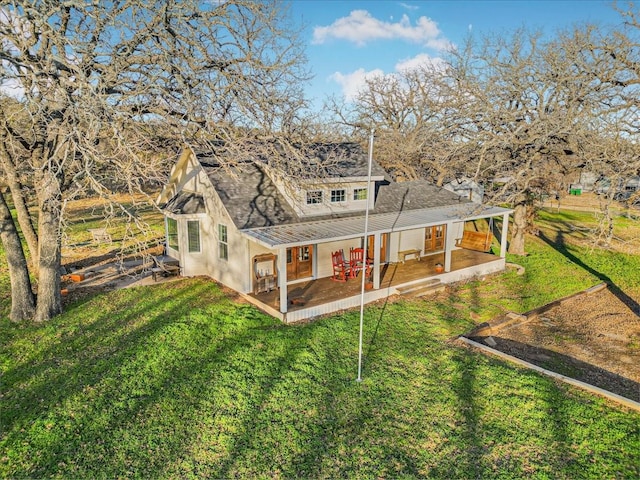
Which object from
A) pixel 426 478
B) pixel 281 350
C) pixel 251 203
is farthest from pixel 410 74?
pixel 426 478

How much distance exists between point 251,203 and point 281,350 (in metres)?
5.92

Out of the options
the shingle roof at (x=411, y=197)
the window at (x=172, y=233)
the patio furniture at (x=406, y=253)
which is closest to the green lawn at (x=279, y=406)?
the window at (x=172, y=233)

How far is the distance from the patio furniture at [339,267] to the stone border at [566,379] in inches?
197

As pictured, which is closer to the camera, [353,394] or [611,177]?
[353,394]

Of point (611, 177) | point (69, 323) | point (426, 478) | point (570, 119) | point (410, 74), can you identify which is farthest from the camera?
point (410, 74)

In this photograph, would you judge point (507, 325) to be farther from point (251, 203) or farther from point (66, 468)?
point (66, 468)

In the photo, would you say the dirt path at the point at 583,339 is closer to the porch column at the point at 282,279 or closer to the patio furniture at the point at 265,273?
the porch column at the point at 282,279

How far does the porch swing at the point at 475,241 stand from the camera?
1920 cm

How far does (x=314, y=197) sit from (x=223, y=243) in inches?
144

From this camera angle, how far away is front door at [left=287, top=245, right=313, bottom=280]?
47.3 ft

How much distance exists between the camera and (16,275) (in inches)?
442

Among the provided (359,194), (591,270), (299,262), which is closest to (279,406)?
(299,262)

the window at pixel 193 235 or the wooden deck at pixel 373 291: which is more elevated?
the window at pixel 193 235

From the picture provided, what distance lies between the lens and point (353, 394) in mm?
8156
